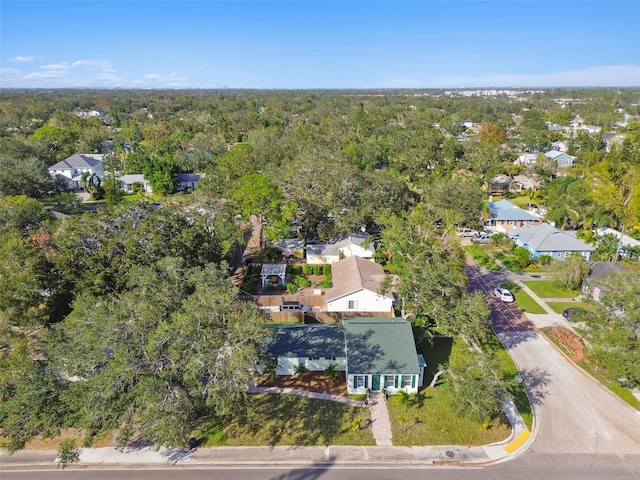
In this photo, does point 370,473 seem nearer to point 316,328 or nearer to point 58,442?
point 316,328

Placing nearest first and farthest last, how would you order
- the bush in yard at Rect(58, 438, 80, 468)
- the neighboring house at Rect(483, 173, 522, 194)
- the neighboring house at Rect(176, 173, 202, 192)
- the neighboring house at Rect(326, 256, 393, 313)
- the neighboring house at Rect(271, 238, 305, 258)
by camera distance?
the bush in yard at Rect(58, 438, 80, 468) → the neighboring house at Rect(326, 256, 393, 313) → the neighboring house at Rect(271, 238, 305, 258) → the neighboring house at Rect(483, 173, 522, 194) → the neighboring house at Rect(176, 173, 202, 192)

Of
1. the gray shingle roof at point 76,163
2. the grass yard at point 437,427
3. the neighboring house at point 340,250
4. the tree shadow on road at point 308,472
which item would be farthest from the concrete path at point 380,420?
the gray shingle roof at point 76,163

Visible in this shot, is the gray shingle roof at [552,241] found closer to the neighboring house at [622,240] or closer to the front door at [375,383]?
the neighboring house at [622,240]

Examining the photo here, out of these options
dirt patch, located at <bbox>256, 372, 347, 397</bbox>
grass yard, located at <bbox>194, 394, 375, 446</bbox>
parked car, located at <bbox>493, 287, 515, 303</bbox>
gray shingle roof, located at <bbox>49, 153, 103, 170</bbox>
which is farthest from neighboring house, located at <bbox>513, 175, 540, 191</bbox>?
gray shingle roof, located at <bbox>49, 153, 103, 170</bbox>

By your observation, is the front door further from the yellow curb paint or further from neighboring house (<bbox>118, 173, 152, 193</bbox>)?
neighboring house (<bbox>118, 173, 152, 193</bbox>)

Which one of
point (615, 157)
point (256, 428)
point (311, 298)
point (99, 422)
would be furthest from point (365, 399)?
point (615, 157)

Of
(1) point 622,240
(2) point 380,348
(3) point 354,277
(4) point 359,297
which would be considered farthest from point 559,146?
(2) point 380,348
